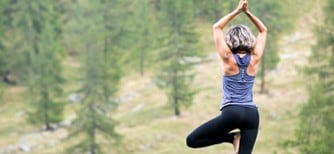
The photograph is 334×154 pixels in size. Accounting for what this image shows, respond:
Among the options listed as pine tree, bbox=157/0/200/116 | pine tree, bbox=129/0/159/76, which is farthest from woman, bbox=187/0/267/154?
pine tree, bbox=129/0/159/76

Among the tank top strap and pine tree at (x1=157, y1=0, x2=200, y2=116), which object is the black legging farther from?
pine tree at (x1=157, y1=0, x2=200, y2=116)

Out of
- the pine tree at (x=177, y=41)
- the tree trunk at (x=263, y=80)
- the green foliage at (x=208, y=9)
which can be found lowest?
the tree trunk at (x=263, y=80)

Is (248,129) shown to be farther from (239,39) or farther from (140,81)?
(140,81)

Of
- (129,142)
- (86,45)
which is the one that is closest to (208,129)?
(86,45)

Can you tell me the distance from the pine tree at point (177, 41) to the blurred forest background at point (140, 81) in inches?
3.2

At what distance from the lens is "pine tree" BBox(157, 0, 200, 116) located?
1622 inches

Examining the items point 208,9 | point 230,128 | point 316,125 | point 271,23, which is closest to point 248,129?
point 230,128

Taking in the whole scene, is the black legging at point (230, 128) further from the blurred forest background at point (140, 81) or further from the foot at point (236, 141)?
the blurred forest background at point (140, 81)

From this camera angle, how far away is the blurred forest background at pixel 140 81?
3372 cm

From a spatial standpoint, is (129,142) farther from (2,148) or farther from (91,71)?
(2,148)

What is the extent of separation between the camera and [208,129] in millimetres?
6711

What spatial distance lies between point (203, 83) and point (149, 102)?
219 inches

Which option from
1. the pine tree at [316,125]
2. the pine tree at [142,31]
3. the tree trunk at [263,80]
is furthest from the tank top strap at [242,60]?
→ the pine tree at [142,31]

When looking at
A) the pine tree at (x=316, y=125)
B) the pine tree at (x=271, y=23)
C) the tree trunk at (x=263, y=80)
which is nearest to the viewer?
the pine tree at (x=316, y=125)
